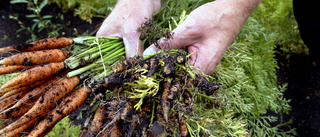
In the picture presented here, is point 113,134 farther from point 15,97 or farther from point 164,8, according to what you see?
point 164,8

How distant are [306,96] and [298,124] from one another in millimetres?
370

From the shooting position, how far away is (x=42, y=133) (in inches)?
41.6

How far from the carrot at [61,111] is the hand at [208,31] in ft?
1.49

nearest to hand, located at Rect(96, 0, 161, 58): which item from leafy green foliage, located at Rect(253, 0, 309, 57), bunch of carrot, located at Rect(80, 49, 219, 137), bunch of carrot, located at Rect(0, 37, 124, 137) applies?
bunch of carrot, located at Rect(0, 37, 124, 137)

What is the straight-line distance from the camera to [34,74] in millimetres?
1094

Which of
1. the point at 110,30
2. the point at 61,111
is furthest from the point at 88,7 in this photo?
the point at 61,111

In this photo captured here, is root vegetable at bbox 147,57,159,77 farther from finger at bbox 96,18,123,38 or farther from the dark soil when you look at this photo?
the dark soil

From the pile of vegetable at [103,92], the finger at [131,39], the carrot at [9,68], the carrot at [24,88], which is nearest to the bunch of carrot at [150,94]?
the pile of vegetable at [103,92]

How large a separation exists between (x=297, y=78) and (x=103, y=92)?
7.90ft

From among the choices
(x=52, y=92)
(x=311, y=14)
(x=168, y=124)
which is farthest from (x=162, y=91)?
(x=311, y=14)

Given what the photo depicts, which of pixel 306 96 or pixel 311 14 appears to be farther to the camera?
pixel 306 96

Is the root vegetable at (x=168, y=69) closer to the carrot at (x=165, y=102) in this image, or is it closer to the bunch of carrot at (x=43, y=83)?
the carrot at (x=165, y=102)

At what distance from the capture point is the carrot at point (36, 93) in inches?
43.0

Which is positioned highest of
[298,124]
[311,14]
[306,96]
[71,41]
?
[311,14]
